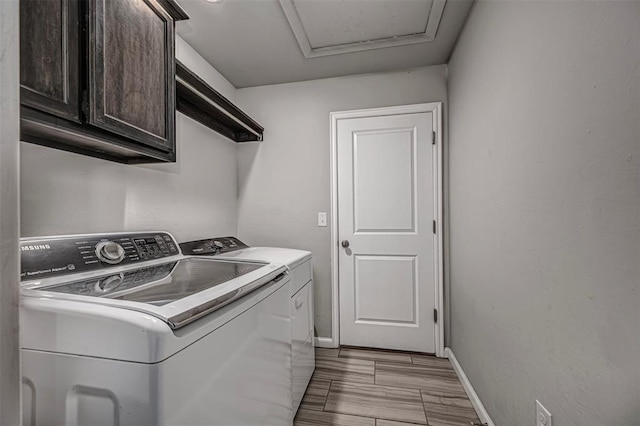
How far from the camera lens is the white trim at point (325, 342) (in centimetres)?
248

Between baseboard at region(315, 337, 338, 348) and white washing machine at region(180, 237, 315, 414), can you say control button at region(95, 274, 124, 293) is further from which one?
baseboard at region(315, 337, 338, 348)

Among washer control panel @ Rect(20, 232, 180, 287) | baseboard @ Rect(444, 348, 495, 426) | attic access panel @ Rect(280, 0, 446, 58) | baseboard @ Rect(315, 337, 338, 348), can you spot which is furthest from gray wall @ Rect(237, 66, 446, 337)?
washer control panel @ Rect(20, 232, 180, 287)

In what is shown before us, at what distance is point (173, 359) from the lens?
25.5 inches

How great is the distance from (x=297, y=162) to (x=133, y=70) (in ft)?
5.10

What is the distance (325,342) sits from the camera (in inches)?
98.4

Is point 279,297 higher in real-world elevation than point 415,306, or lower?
higher

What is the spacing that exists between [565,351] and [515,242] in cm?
45

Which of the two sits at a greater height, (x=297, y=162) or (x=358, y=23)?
(x=358, y=23)

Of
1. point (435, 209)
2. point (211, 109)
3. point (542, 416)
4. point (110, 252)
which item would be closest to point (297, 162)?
point (211, 109)

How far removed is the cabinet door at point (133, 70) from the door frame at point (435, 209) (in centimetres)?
142

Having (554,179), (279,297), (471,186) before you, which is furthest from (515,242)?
(279,297)

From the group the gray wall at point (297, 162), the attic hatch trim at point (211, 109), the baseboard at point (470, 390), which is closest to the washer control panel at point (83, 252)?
the attic hatch trim at point (211, 109)

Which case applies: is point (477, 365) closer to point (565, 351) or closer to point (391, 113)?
point (565, 351)

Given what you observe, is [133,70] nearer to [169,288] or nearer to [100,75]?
[100,75]
